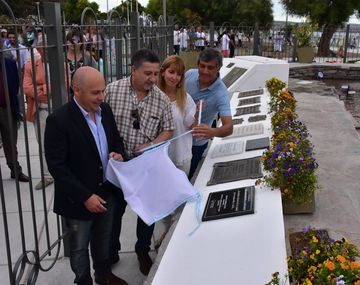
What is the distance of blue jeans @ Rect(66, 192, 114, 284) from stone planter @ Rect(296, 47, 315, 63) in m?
16.3

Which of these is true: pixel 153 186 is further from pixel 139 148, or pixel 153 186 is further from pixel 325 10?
pixel 325 10

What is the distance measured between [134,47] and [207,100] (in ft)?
5.46

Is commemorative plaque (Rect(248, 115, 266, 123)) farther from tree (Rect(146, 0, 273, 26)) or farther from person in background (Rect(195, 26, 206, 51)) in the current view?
tree (Rect(146, 0, 273, 26))

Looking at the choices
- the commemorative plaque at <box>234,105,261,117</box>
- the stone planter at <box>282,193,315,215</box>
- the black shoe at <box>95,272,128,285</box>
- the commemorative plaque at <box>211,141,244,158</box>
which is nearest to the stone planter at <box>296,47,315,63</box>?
the commemorative plaque at <box>234,105,261,117</box>

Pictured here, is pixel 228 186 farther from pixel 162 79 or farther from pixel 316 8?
pixel 316 8

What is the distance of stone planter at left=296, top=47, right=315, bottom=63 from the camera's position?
695 inches

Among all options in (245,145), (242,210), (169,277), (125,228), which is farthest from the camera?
(245,145)

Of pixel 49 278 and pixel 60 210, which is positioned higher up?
pixel 60 210

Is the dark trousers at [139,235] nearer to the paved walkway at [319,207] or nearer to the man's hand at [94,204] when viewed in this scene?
the paved walkway at [319,207]

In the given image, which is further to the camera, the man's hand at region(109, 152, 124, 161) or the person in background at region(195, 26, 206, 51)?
the person in background at region(195, 26, 206, 51)

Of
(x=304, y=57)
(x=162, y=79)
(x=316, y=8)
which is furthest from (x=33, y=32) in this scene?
(x=316, y=8)

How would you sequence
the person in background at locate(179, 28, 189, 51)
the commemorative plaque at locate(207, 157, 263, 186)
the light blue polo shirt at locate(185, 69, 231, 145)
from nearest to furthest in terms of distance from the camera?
the commemorative plaque at locate(207, 157, 263, 186) → the light blue polo shirt at locate(185, 69, 231, 145) → the person in background at locate(179, 28, 189, 51)

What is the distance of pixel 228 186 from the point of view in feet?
11.4

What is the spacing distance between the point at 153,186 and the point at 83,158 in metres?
0.56
